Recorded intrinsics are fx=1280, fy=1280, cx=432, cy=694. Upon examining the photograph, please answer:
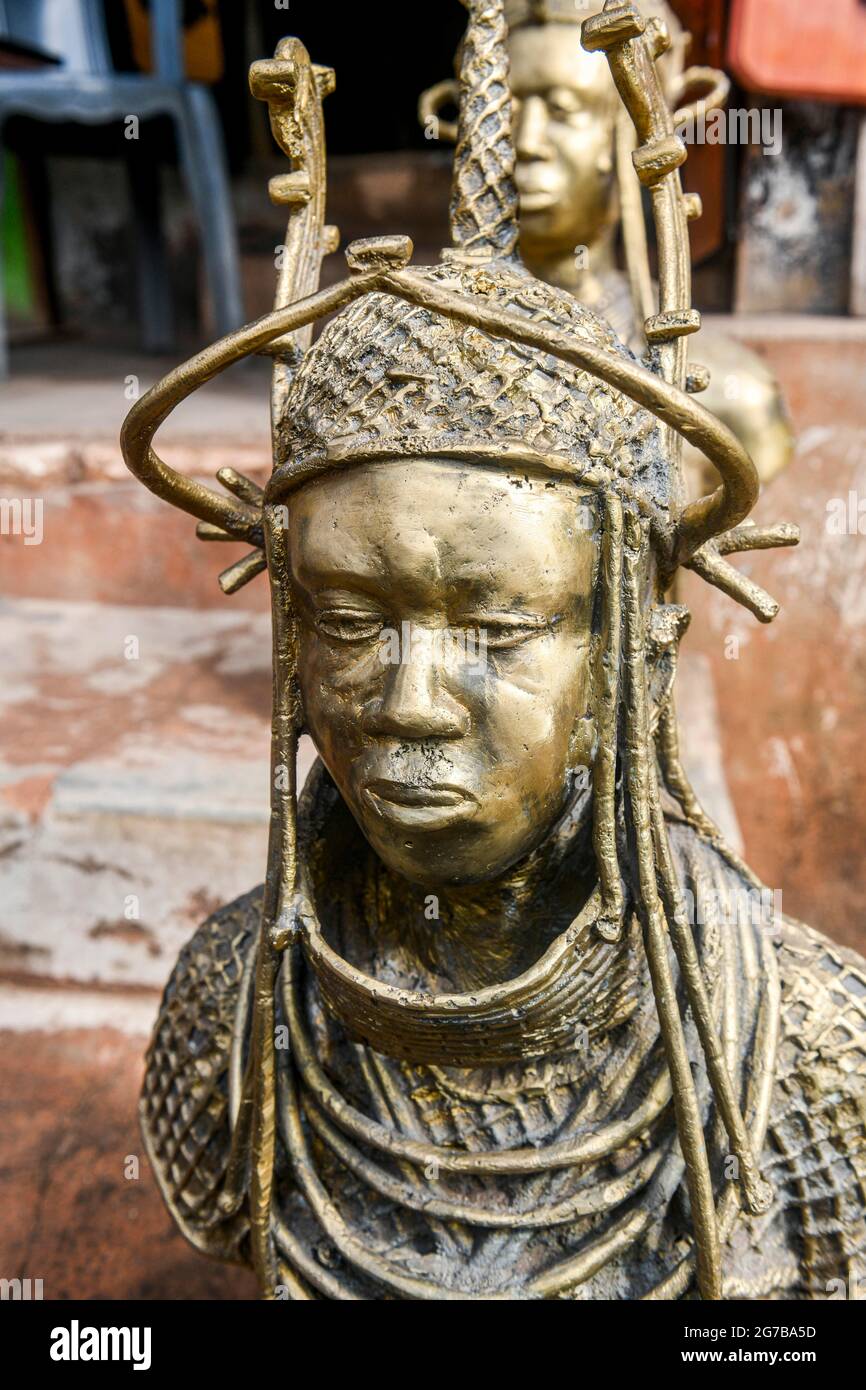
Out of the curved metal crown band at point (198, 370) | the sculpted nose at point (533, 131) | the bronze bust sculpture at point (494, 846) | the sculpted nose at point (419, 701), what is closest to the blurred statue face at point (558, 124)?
the sculpted nose at point (533, 131)

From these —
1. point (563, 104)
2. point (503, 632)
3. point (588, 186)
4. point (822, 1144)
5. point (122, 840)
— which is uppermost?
point (563, 104)

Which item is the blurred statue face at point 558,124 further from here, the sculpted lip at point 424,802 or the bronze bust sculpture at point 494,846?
the sculpted lip at point 424,802

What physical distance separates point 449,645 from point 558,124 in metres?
1.46

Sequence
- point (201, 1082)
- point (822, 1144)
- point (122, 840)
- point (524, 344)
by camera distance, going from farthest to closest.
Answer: point (122, 840) → point (201, 1082) → point (822, 1144) → point (524, 344)

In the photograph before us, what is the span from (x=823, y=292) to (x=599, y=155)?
57.7 inches

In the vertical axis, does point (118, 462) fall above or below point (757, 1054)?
above

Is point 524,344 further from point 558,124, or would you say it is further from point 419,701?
point 558,124

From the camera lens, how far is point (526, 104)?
6.43 feet

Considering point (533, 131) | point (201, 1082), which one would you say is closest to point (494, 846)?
point (201, 1082)

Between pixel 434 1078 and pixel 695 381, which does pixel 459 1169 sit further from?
pixel 695 381

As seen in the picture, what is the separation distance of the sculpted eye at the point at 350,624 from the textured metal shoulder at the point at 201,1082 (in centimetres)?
36

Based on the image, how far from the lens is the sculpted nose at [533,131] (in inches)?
76.3

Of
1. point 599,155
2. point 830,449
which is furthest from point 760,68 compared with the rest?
point 599,155

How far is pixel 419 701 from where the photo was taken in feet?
2.52
